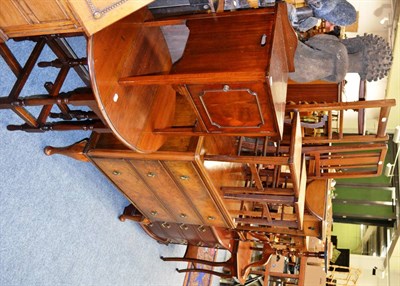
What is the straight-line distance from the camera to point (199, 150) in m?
2.81

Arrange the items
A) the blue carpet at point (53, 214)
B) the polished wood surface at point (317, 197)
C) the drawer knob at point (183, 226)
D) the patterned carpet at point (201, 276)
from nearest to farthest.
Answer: the blue carpet at point (53, 214) < the polished wood surface at point (317, 197) < the drawer knob at point (183, 226) < the patterned carpet at point (201, 276)

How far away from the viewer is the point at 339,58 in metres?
2.53

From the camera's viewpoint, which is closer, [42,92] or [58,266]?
[42,92]

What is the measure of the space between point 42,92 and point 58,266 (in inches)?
54.9

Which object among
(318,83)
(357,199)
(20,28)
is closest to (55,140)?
(20,28)

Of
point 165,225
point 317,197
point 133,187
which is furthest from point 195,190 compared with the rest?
point 317,197

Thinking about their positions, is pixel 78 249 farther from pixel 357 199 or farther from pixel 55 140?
pixel 357 199

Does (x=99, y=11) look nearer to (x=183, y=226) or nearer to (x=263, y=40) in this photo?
(x=263, y=40)

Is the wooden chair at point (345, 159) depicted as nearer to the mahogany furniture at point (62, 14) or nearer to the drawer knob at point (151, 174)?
the drawer knob at point (151, 174)

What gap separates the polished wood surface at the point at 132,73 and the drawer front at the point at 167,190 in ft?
1.23

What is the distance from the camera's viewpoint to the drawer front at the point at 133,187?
3.09 metres

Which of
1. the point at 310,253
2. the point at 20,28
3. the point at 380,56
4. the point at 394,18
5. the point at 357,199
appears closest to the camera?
the point at 20,28

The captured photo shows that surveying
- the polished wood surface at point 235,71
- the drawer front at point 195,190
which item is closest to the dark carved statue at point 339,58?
the polished wood surface at point 235,71

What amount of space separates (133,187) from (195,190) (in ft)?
1.90
